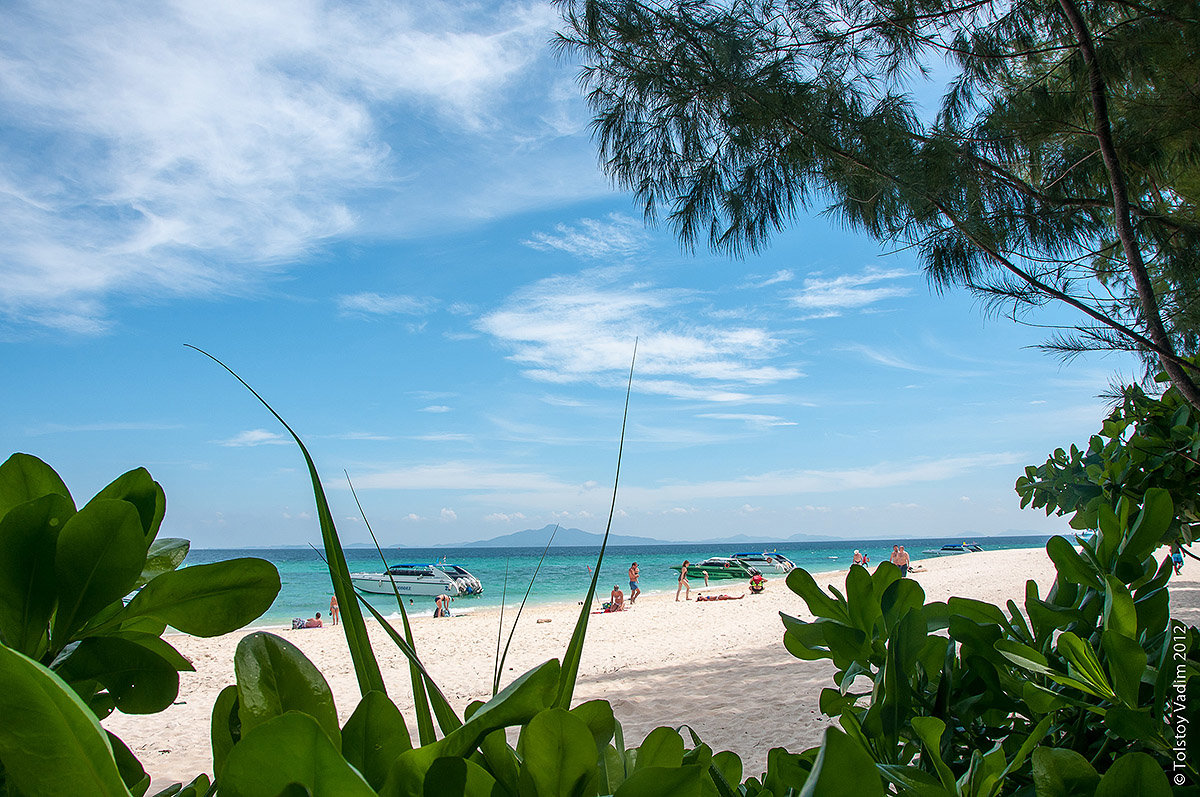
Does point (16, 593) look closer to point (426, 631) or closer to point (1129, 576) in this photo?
point (1129, 576)

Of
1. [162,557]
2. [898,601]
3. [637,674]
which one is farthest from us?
[637,674]

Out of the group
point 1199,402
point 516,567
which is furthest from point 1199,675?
point 516,567

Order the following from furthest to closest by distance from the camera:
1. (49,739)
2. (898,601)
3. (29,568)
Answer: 1. (898,601)
2. (29,568)
3. (49,739)

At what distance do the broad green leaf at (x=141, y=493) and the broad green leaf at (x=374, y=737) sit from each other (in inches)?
6.2

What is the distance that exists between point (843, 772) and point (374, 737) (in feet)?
0.49

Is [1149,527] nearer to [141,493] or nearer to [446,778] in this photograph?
[446,778]

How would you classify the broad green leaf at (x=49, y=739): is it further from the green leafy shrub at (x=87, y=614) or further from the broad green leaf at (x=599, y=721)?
the broad green leaf at (x=599, y=721)

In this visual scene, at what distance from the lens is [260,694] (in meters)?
0.23

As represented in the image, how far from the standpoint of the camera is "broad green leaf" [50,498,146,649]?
0.85 ft

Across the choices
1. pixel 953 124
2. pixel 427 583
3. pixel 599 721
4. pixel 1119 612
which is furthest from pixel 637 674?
pixel 427 583

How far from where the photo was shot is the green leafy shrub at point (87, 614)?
0.50ft

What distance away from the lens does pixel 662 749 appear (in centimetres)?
31

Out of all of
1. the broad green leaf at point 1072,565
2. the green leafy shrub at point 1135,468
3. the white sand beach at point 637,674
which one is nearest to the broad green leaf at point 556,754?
the broad green leaf at point 1072,565

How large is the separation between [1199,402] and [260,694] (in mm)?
2680
